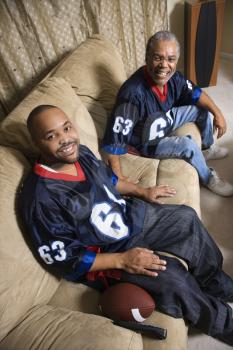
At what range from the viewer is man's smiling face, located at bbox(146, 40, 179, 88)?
1.36 meters

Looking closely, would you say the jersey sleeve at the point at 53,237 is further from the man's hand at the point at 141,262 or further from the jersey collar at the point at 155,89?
the jersey collar at the point at 155,89

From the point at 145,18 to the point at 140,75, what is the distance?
101 cm

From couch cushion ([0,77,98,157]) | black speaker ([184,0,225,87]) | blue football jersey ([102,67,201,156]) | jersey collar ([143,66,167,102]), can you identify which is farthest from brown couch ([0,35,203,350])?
black speaker ([184,0,225,87])

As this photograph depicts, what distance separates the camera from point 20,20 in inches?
65.9

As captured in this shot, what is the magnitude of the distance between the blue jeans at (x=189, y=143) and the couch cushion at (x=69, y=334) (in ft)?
3.08

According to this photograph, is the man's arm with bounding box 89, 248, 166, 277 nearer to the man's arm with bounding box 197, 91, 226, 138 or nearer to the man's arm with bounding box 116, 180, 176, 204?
the man's arm with bounding box 116, 180, 176, 204

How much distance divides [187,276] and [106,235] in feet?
1.12

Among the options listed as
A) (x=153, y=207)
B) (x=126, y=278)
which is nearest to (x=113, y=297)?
(x=126, y=278)

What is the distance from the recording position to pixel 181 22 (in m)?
2.57

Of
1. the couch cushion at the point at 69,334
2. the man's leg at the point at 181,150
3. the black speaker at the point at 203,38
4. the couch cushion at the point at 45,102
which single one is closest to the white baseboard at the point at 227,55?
the black speaker at the point at 203,38

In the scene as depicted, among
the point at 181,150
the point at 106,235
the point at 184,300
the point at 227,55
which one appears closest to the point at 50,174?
the point at 106,235

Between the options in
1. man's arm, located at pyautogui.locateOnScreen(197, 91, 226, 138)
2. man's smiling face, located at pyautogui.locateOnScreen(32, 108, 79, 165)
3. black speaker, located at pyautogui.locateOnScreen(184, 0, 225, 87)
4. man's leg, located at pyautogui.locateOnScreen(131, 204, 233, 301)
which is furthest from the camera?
black speaker, located at pyautogui.locateOnScreen(184, 0, 225, 87)

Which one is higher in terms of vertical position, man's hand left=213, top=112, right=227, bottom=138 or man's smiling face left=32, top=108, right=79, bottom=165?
man's smiling face left=32, top=108, right=79, bottom=165

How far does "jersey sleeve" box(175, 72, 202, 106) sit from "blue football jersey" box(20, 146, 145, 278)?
2.46 ft
